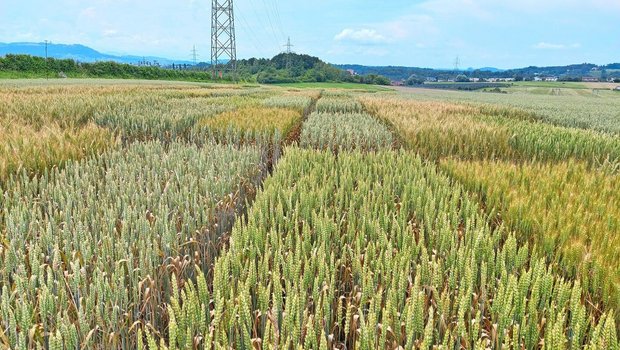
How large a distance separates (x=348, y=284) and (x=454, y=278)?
0.52 meters

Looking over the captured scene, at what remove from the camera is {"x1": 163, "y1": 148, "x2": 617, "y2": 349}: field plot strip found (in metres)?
1.32

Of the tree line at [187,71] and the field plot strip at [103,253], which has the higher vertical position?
the tree line at [187,71]

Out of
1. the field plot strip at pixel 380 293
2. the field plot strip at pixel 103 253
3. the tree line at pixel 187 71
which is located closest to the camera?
the field plot strip at pixel 380 293

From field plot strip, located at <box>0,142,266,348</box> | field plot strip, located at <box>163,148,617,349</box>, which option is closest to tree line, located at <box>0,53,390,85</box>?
field plot strip, located at <box>0,142,266,348</box>

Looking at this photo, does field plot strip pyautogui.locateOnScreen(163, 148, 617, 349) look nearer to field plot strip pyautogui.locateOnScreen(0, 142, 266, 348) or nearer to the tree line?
field plot strip pyautogui.locateOnScreen(0, 142, 266, 348)

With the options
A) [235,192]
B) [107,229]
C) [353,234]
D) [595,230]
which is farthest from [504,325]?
[235,192]

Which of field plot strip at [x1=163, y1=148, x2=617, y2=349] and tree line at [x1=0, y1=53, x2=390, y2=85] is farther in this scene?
tree line at [x1=0, y1=53, x2=390, y2=85]

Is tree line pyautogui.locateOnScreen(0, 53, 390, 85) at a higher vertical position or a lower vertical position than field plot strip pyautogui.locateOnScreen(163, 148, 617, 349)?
higher

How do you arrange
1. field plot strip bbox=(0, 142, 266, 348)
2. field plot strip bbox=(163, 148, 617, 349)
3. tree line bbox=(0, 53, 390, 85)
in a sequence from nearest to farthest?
field plot strip bbox=(163, 148, 617, 349), field plot strip bbox=(0, 142, 266, 348), tree line bbox=(0, 53, 390, 85)

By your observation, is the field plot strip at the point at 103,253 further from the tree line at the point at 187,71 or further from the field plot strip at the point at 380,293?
the tree line at the point at 187,71

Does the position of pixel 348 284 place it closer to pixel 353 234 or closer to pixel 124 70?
pixel 353 234

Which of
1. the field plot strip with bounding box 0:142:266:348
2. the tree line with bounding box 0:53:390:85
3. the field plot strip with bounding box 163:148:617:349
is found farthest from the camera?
the tree line with bounding box 0:53:390:85

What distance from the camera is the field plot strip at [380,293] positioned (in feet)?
4.32

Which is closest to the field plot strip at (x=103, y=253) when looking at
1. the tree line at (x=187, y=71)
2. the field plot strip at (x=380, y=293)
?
the field plot strip at (x=380, y=293)
